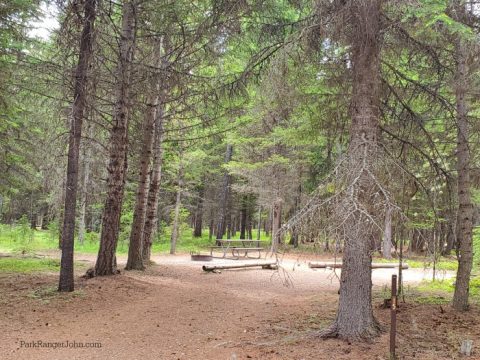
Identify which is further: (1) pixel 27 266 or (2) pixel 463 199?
(1) pixel 27 266

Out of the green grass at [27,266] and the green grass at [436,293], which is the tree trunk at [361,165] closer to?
the green grass at [436,293]

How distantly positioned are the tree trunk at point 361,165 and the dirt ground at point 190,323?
13.9 inches

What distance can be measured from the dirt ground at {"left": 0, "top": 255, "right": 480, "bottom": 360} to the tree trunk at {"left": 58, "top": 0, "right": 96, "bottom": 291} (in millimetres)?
473

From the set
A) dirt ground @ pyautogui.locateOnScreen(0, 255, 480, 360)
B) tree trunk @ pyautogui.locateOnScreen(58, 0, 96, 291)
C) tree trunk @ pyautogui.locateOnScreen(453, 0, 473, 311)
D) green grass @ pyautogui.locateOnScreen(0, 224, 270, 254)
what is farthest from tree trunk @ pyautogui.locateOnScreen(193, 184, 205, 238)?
tree trunk @ pyautogui.locateOnScreen(453, 0, 473, 311)

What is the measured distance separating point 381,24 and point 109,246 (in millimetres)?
7783

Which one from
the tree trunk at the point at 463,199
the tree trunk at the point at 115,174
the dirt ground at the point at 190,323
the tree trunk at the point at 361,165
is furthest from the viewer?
the tree trunk at the point at 115,174

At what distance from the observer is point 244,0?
6.99 meters

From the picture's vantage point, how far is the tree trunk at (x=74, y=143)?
794 centimetres

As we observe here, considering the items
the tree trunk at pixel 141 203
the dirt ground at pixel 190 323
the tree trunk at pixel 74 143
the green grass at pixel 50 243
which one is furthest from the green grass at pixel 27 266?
the green grass at pixel 50 243

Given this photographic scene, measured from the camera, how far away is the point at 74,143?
8125 mm

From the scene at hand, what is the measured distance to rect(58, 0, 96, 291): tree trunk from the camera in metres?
7.94

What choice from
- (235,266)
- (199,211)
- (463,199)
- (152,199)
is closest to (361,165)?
(463,199)

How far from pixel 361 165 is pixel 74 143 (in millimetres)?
5827

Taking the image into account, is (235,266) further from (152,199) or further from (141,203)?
(141,203)
